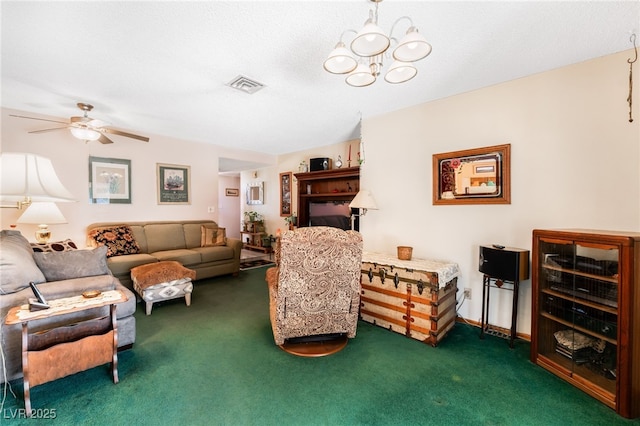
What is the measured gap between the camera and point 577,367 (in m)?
1.96

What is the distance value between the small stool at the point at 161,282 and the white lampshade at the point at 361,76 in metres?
3.08

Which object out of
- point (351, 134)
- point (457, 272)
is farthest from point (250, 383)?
point (351, 134)

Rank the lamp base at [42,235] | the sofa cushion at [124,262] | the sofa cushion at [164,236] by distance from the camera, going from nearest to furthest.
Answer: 1. the lamp base at [42,235]
2. the sofa cushion at [124,262]
3. the sofa cushion at [164,236]

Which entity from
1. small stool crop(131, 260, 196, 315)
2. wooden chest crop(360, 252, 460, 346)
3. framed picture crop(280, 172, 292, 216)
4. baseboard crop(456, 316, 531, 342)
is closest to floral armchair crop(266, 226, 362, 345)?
wooden chest crop(360, 252, 460, 346)

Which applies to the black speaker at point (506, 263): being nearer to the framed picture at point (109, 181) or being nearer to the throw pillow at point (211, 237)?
the throw pillow at point (211, 237)

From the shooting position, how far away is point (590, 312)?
75.0 inches

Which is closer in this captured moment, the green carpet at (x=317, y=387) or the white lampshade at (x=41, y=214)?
the green carpet at (x=317, y=387)

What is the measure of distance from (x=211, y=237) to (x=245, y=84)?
3.09 m

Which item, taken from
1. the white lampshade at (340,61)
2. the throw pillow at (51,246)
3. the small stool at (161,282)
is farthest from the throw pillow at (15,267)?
the white lampshade at (340,61)

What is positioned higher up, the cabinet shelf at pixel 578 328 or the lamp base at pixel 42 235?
the lamp base at pixel 42 235

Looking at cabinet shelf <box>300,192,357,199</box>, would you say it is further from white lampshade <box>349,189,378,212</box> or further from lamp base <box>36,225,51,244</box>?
lamp base <box>36,225,51,244</box>

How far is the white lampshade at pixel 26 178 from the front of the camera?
1188 mm

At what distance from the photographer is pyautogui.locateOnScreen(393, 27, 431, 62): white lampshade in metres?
1.52

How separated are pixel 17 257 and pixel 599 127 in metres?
4.90
